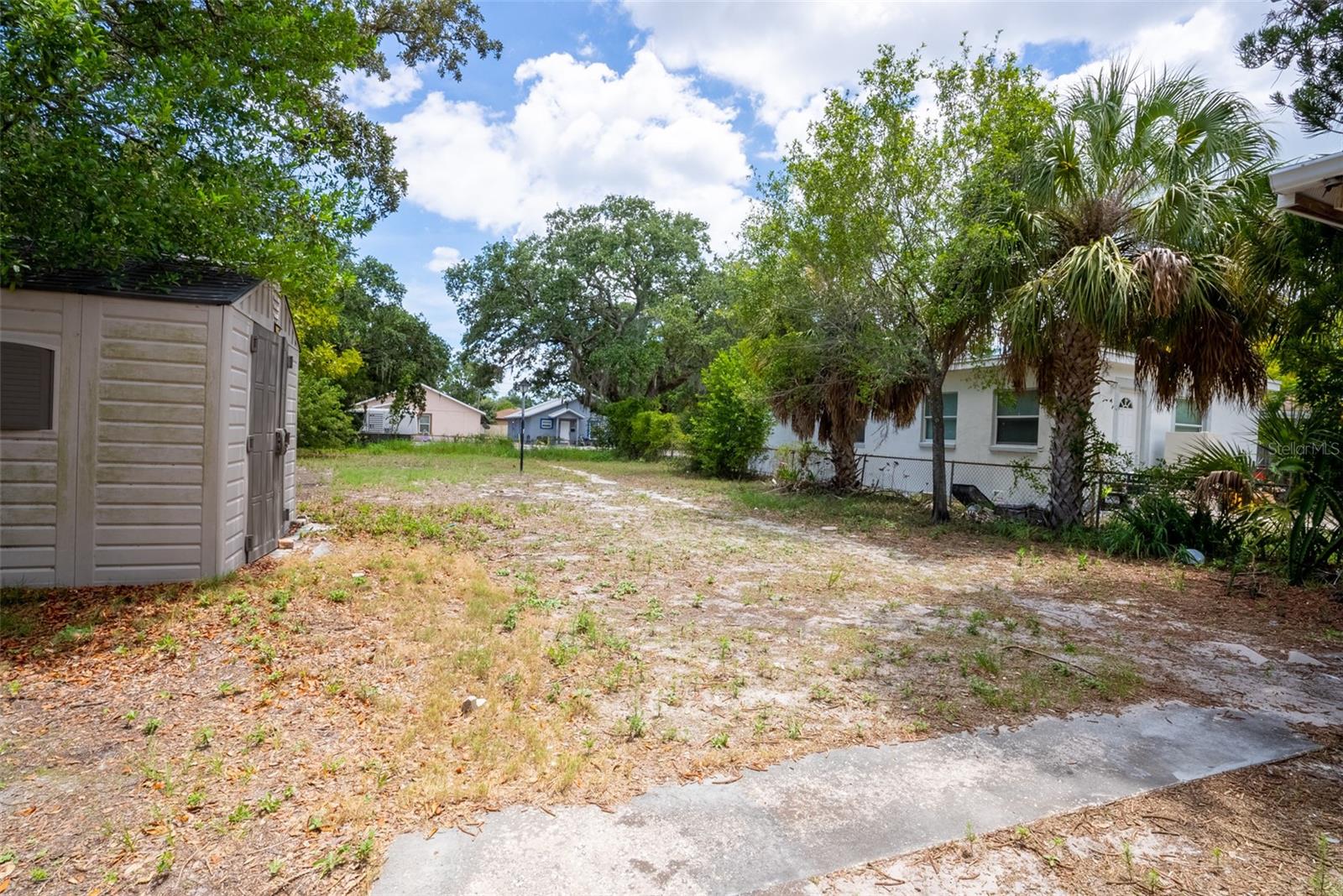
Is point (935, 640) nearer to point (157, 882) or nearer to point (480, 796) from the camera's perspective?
point (480, 796)

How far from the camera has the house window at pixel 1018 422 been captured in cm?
1345

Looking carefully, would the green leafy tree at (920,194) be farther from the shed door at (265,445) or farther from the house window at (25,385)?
the house window at (25,385)

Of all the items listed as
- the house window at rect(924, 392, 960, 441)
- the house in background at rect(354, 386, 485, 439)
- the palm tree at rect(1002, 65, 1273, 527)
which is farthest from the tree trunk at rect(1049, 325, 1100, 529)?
the house in background at rect(354, 386, 485, 439)

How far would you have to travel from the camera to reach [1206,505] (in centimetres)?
859

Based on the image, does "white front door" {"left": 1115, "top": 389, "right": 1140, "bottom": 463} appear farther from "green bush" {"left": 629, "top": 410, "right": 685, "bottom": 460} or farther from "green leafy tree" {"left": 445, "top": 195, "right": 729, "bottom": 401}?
"green leafy tree" {"left": 445, "top": 195, "right": 729, "bottom": 401}

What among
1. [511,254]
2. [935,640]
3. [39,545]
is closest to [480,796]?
[935,640]

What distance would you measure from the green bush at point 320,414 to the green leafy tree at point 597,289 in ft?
27.9

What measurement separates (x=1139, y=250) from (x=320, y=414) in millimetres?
23480

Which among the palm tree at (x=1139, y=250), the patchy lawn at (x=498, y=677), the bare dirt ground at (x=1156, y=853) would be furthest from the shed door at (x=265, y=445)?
the palm tree at (x=1139, y=250)

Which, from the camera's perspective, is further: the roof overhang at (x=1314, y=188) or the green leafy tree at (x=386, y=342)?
the green leafy tree at (x=386, y=342)

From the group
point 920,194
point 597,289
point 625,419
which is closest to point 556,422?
point 597,289

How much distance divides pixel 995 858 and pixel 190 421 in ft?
19.6

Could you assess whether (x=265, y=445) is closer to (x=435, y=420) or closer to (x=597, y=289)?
(x=597, y=289)

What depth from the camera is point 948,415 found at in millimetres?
15664
